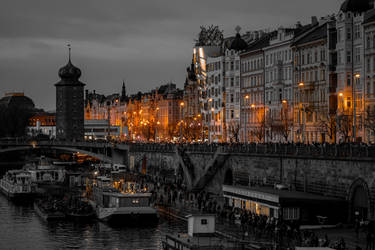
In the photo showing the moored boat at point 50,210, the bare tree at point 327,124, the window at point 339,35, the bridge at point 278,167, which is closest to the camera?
the bridge at point 278,167

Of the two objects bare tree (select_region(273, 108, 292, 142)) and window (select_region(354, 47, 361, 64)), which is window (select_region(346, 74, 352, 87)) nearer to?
window (select_region(354, 47, 361, 64))

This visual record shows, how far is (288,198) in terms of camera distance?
2290 inches

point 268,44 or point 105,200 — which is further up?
point 268,44

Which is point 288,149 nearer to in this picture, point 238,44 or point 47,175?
point 238,44

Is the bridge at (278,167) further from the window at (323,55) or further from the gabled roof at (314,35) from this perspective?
the gabled roof at (314,35)

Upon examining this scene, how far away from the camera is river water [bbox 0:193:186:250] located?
61.6 metres

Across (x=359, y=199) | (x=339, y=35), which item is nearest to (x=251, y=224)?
(x=359, y=199)

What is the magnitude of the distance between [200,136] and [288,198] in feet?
288

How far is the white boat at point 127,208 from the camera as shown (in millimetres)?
71562

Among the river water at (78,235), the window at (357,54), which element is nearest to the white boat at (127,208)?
the river water at (78,235)

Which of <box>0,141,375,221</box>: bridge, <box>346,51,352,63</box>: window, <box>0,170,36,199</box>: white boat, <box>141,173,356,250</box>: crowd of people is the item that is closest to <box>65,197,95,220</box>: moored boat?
<box>141,173,356,250</box>: crowd of people

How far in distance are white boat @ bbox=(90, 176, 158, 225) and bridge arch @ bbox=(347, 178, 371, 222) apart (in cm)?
1917

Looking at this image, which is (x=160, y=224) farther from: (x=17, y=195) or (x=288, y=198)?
(x=17, y=195)

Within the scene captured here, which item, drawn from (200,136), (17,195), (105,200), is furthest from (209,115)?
(105,200)
